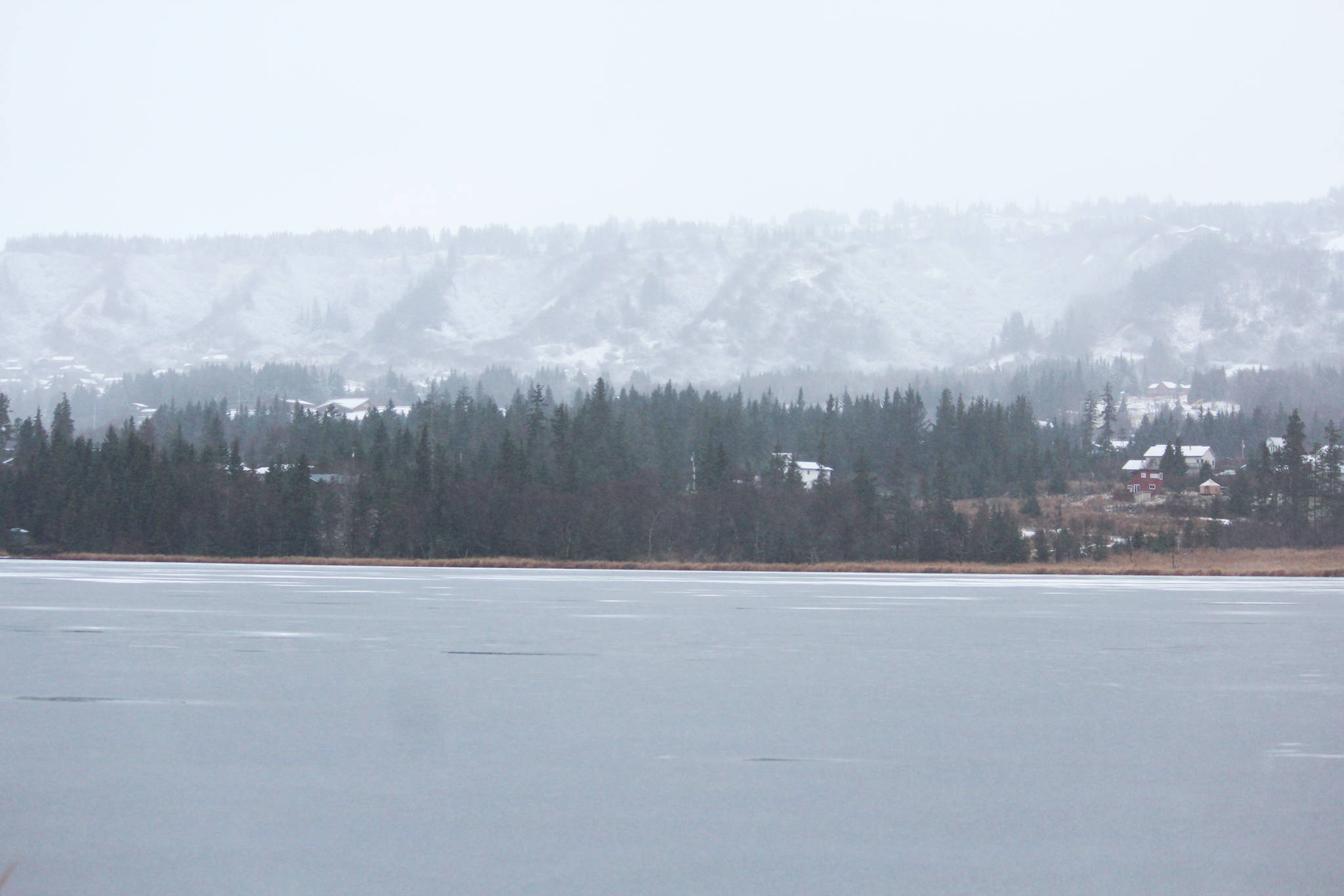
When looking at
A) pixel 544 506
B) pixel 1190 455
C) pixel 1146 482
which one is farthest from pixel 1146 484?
pixel 544 506

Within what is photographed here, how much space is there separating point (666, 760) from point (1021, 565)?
55825 millimetres

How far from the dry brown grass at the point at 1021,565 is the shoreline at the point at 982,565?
34mm

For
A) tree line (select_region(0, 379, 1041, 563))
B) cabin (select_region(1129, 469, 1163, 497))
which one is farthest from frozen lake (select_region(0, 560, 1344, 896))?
cabin (select_region(1129, 469, 1163, 497))

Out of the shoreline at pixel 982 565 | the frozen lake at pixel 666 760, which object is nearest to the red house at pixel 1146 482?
the shoreline at pixel 982 565

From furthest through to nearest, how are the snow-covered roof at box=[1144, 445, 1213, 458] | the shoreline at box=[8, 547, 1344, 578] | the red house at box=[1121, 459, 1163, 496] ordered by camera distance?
the snow-covered roof at box=[1144, 445, 1213, 458]
the red house at box=[1121, 459, 1163, 496]
the shoreline at box=[8, 547, 1344, 578]

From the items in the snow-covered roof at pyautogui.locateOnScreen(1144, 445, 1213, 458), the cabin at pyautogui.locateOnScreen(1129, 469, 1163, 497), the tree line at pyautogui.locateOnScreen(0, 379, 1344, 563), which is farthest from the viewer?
the snow-covered roof at pyautogui.locateOnScreen(1144, 445, 1213, 458)

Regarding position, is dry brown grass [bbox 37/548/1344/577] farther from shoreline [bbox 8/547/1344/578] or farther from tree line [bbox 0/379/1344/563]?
tree line [bbox 0/379/1344/563]

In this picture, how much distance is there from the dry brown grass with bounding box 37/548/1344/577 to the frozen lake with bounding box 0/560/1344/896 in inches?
1334

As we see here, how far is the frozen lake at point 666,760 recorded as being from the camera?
26.5 feet

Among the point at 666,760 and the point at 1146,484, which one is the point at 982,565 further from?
the point at 1146,484

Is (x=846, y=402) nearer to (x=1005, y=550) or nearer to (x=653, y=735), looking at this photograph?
(x=1005, y=550)

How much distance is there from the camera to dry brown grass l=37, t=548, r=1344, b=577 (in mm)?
55344

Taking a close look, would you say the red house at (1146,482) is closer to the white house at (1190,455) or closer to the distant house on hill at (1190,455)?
the white house at (1190,455)

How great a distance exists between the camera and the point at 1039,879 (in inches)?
310
